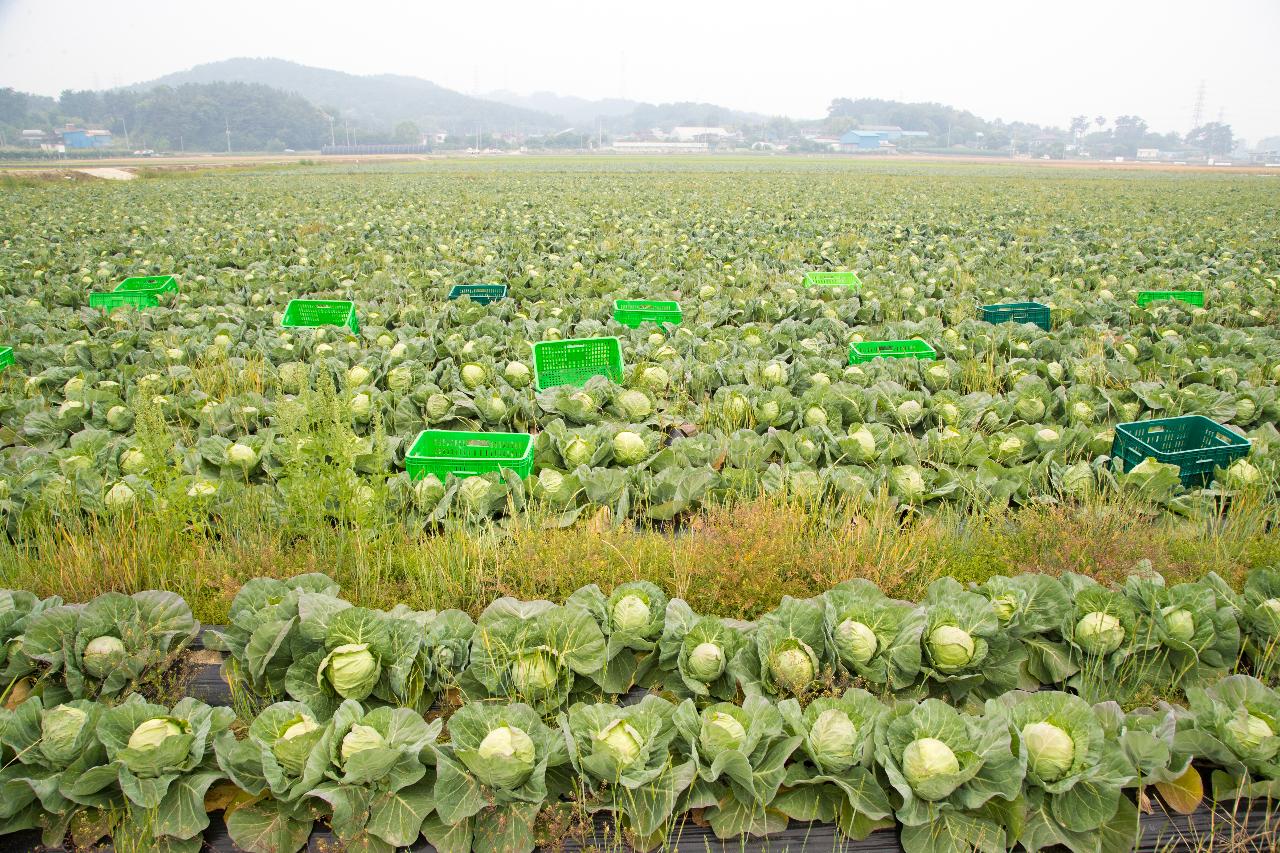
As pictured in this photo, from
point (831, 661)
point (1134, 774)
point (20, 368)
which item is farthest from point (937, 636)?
point (20, 368)

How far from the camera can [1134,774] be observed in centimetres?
262

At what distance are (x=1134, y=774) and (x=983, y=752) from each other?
1.74ft

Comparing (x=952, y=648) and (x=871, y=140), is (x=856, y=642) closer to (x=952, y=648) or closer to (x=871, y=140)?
(x=952, y=648)

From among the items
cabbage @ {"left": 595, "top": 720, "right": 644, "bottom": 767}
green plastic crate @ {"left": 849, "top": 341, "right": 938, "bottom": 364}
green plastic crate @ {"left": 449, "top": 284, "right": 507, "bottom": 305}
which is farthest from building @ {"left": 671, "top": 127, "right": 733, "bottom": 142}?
cabbage @ {"left": 595, "top": 720, "right": 644, "bottom": 767}

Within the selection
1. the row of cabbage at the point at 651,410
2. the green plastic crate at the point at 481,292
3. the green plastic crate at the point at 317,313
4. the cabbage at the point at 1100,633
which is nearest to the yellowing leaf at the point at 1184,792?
the cabbage at the point at 1100,633

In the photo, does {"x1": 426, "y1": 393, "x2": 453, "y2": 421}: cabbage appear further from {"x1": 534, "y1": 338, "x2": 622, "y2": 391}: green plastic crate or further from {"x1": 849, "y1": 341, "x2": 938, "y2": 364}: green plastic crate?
{"x1": 849, "y1": 341, "x2": 938, "y2": 364}: green plastic crate

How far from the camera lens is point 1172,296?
9508 millimetres

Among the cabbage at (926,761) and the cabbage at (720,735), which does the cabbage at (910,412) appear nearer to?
the cabbage at (926,761)

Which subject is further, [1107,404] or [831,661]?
[1107,404]

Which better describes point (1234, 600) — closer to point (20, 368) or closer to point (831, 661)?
point (831, 661)

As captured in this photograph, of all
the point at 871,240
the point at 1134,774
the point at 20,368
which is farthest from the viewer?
the point at 871,240

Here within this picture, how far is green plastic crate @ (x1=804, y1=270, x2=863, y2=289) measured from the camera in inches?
412

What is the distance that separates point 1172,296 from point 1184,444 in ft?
17.8

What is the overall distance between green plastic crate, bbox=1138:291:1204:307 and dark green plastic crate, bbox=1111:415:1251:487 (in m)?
5.10
